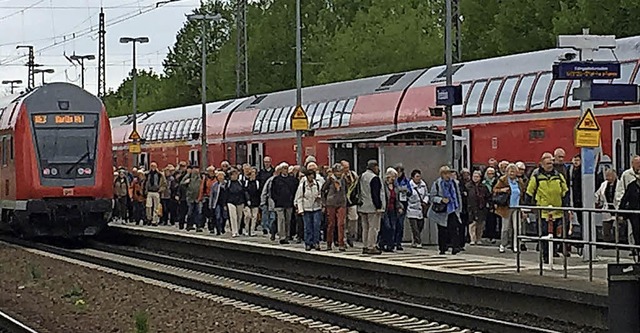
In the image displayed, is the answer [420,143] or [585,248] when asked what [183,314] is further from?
[420,143]

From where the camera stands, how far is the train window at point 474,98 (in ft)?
93.4

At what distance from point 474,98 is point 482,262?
851 cm

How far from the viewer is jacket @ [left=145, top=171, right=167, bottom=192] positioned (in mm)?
35031

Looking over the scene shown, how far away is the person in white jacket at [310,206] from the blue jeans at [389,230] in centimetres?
142

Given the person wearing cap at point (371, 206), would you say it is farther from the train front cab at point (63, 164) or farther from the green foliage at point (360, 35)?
the green foliage at point (360, 35)

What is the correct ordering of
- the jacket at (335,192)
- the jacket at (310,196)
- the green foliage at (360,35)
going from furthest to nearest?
1. the green foliage at (360,35)
2. the jacket at (310,196)
3. the jacket at (335,192)

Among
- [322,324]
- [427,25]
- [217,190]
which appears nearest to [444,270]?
[322,324]

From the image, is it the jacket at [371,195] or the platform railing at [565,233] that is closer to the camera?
the platform railing at [565,233]

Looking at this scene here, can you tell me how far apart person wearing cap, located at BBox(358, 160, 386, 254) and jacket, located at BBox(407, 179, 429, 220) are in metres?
0.97

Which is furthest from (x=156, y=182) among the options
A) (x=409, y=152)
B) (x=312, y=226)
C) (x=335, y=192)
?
(x=335, y=192)

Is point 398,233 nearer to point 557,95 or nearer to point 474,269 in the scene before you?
point 557,95

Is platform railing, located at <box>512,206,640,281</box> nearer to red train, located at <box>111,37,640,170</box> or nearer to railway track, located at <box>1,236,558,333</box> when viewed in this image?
railway track, located at <box>1,236,558,333</box>

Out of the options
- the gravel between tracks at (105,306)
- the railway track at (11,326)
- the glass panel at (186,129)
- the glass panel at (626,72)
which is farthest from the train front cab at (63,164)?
the glass panel at (186,129)

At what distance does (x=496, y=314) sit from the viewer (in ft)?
58.2
